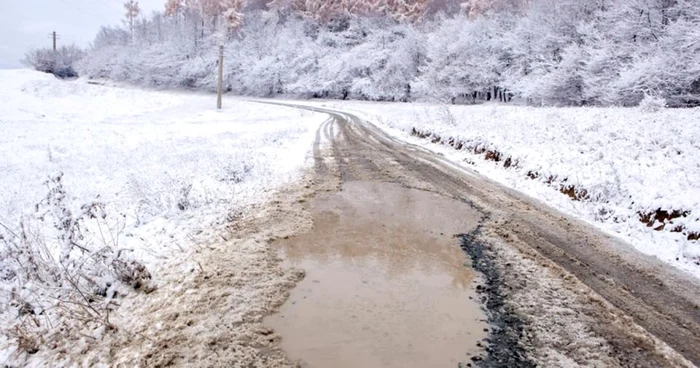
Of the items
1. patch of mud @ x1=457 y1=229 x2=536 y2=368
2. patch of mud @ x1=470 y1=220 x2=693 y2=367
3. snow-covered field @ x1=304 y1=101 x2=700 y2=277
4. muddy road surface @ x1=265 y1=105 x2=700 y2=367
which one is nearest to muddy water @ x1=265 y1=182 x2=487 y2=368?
muddy road surface @ x1=265 y1=105 x2=700 y2=367

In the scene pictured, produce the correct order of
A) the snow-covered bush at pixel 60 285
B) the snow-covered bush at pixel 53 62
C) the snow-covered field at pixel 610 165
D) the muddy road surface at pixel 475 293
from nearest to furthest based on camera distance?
1. the muddy road surface at pixel 475 293
2. the snow-covered bush at pixel 60 285
3. the snow-covered field at pixel 610 165
4. the snow-covered bush at pixel 53 62

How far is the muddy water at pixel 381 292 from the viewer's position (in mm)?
3199

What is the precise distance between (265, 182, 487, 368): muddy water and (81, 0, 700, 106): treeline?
21.2 meters

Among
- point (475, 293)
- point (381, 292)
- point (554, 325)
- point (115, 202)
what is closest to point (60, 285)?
point (381, 292)

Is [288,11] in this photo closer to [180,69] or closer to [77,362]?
[180,69]

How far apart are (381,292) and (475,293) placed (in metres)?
0.98

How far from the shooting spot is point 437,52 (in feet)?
139

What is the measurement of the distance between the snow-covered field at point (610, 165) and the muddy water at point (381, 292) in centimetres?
259

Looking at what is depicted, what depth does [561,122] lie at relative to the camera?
1531 centimetres

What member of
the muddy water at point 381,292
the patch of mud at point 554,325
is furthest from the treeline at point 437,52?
the patch of mud at point 554,325

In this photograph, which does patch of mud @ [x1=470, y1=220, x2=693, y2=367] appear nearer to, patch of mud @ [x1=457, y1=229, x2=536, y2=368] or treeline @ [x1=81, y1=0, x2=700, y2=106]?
patch of mud @ [x1=457, y1=229, x2=536, y2=368]

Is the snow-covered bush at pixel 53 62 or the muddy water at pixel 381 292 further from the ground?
the snow-covered bush at pixel 53 62

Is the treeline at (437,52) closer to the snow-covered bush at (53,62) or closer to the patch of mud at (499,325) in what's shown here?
the snow-covered bush at (53,62)

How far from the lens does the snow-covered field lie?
6.25 metres
